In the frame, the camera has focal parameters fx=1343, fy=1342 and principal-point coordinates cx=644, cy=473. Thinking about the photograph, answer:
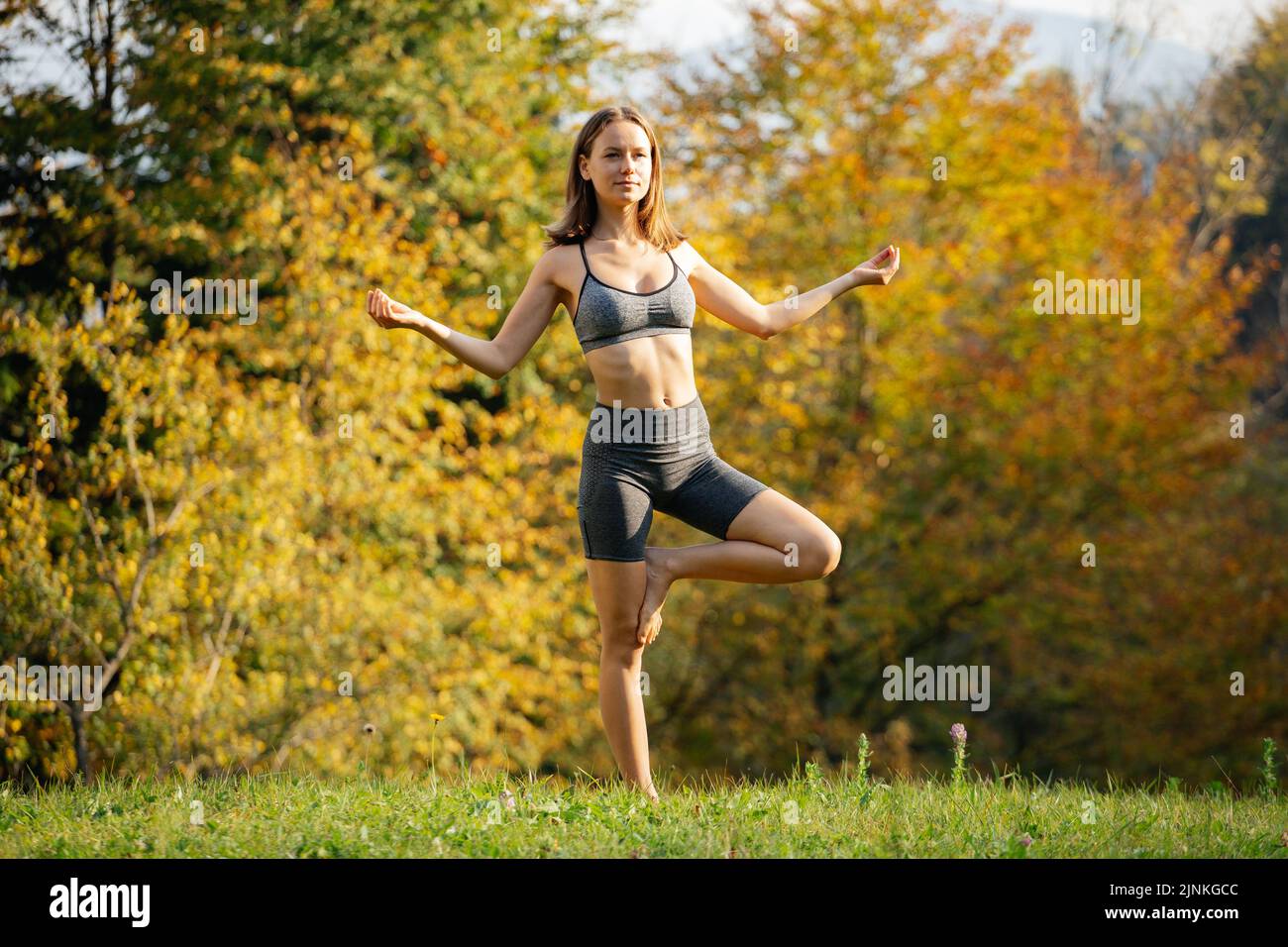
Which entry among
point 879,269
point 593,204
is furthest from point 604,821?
point 879,269

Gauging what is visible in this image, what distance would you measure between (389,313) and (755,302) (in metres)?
1.19

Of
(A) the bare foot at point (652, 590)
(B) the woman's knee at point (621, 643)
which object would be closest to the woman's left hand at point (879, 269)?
(A) the bare foot at point (652, 590)

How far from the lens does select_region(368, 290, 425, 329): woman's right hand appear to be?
3.72 meters

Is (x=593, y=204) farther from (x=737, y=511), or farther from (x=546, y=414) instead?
(x=546, y=414)

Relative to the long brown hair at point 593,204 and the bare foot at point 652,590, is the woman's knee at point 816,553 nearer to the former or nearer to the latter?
the bare foot at point 652,590

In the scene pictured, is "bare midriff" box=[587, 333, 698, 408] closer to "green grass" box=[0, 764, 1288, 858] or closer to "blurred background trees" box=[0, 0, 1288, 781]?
"green grass" box=[0, 764, 1288, 858]

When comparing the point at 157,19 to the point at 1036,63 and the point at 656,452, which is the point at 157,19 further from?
the point at 1036,63

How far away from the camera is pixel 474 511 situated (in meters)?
11.5

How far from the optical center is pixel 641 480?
401 cm

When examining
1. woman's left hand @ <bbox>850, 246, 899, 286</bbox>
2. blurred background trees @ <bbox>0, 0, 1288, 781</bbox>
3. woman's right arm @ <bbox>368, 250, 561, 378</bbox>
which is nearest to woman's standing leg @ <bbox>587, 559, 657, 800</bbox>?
woman's right arm @ <bbox>368, 250, 561, 378</bbox>

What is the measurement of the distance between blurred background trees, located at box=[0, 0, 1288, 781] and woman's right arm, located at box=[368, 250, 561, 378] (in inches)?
217

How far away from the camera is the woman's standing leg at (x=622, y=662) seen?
13.1ft

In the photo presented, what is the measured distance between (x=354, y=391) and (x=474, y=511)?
1.45 metres
